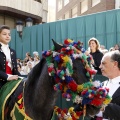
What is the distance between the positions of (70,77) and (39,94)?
1.64ft

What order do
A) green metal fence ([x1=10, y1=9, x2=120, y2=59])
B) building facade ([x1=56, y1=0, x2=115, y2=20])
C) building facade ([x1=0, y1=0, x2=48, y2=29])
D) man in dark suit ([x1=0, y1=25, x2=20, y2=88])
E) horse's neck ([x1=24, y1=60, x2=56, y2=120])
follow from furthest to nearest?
1. building facade ([x1=56, y1=0, x2=115, y2=20])
2. building facade ([x1=0, y1=0, x2=48, y2=29])
3. green metal fence ([x1=10, y1=9, x2=120, y2=59])
4. man in dark suit ([x1=0, y1=25, x2=20, y2=88])
5. horse's neck ([x1=24, y1=60, x2=56, y2=120])

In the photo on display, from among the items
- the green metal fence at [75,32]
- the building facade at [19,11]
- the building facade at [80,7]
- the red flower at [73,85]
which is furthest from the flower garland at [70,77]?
the building facade at [80,7]

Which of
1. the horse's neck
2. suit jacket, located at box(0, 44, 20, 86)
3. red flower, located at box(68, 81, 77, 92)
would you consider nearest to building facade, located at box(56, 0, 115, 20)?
suit jacket, located at box(0, 44, 20, 86)

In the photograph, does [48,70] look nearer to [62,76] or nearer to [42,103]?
[62,76]

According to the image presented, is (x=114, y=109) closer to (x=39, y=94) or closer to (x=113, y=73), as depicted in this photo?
(x=113, y=73)

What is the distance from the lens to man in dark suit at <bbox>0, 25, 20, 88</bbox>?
3.94m

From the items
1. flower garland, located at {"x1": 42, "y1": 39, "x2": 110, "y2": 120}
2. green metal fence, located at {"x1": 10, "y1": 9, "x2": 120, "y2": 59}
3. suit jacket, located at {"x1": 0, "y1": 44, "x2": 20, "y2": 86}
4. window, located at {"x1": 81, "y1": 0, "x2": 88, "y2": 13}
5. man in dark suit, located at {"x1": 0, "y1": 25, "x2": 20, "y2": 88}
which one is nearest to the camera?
flower garland, located at {"x1": 42, "y1": 39, "x2": 110, "y2": 120}

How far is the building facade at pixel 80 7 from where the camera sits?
20156mm

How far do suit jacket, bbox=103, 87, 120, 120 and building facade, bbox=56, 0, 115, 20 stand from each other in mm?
17235

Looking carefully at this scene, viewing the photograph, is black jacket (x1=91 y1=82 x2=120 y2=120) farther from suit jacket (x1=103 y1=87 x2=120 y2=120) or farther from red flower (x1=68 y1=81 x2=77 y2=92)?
red flower (x1=68 y1=81 x2=77 y2=92)

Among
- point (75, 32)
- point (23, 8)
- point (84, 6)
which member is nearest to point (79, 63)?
point (75, 32)

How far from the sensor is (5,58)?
4027mm

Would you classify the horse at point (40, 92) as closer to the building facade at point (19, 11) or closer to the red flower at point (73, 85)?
the red flower at point (73, 85)

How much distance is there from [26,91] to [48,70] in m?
0.51
